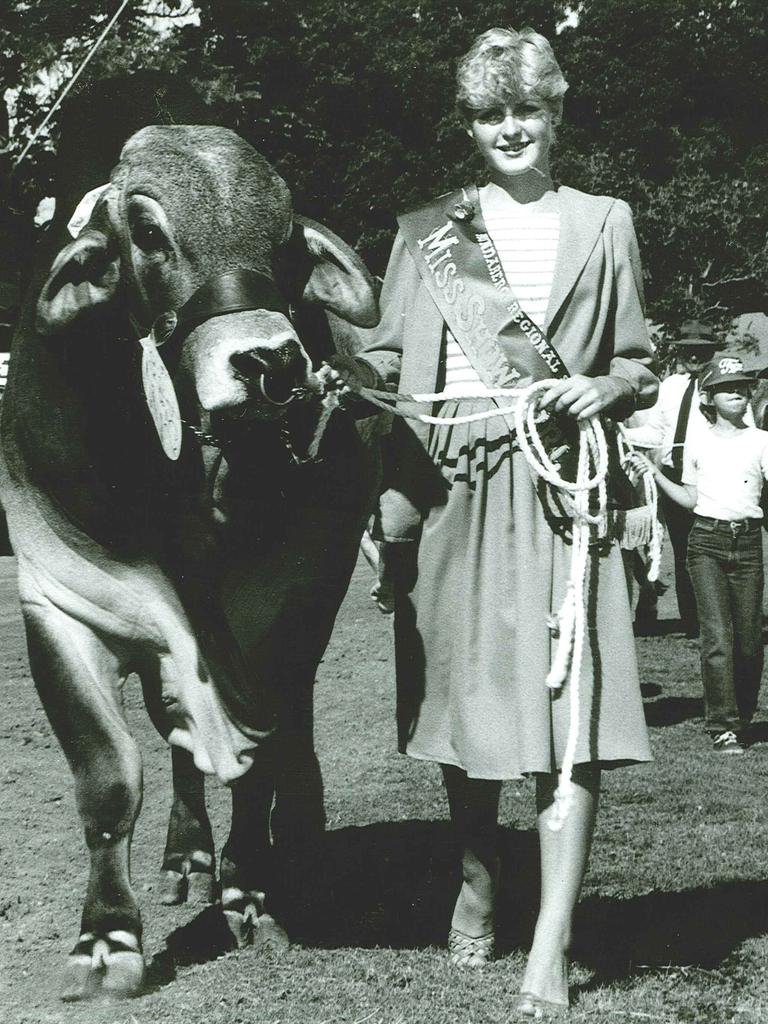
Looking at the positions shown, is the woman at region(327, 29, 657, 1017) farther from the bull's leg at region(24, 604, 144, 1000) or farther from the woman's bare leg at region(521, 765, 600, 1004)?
the bull's leg at region(24, 604, 144, 1000)

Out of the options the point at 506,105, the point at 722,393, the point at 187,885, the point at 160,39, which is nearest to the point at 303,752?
the point at 187,885

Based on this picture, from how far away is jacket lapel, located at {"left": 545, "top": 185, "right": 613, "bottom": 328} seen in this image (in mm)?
3971

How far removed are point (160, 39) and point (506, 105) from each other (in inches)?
127

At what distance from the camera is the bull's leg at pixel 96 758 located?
13.4 ft

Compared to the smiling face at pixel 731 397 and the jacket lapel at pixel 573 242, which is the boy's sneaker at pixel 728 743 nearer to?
the smiling face at pixel 731 397

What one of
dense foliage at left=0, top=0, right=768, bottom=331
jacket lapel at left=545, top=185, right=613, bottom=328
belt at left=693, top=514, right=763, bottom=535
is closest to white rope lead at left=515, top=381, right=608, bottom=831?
jacket lapel at left=545, top=185, right=613, bottom=328

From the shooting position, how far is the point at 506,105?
4031 millimetres

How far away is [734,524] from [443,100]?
409 inches

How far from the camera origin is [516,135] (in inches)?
160

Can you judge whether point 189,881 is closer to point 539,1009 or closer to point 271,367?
point 539,1009

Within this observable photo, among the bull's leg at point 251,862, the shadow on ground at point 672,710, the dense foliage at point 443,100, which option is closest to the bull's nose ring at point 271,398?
the bull's leg at point 251,862

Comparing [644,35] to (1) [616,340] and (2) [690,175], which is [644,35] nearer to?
(2) [690,175]

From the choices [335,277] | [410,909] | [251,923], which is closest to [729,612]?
[410,909]

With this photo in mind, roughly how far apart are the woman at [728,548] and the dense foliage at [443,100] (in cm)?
268
